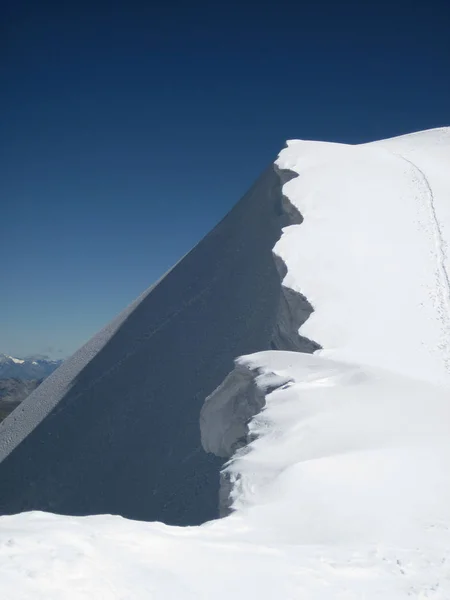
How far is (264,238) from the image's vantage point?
22344 mm

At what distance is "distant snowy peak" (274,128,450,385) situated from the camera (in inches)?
452

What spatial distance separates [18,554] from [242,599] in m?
1.50

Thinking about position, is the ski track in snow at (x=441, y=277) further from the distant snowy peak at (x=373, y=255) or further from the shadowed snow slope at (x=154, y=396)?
the shadowed snow slope at (x=154, y=396)

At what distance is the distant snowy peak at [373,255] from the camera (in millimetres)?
11492

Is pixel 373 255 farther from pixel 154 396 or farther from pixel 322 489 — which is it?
pixel 322 489

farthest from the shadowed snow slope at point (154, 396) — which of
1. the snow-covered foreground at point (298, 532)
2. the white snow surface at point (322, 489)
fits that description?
the snow-covered foreground at point (298, 532)

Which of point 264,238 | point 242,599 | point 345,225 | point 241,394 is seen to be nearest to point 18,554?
point 242,599

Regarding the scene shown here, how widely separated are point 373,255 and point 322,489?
436 inches

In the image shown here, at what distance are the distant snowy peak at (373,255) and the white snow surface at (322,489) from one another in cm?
7

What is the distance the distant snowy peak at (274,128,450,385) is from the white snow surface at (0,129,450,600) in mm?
65

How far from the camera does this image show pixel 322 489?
18.1 ft

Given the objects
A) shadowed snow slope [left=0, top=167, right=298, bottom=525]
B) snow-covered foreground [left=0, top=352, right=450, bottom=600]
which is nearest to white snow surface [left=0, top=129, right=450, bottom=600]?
snow-covered foreground [left=0, top=352, right=450, bottom=600]

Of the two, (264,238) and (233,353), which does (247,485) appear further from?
→ (264,238)

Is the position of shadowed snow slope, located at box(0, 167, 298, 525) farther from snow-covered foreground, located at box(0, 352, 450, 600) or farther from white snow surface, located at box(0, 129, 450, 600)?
snow-covered foreground, located at box(0, 352, 450, 600)
